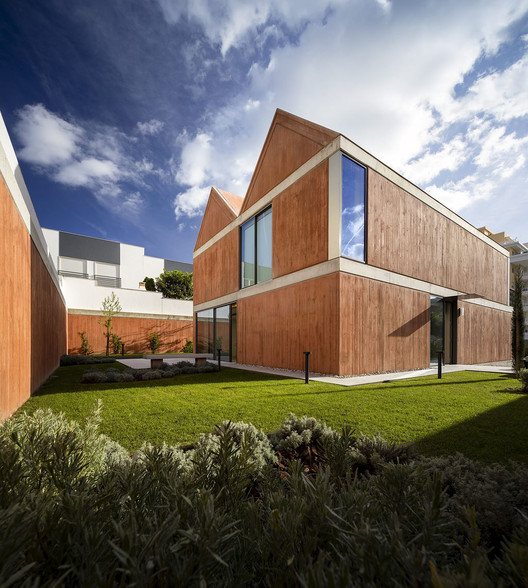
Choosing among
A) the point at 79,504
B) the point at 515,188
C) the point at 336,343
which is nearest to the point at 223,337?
the point at 336,343

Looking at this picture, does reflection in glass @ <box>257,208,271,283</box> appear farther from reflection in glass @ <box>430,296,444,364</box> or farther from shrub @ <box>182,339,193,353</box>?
shrub @ <box>182,339,193,353</box>

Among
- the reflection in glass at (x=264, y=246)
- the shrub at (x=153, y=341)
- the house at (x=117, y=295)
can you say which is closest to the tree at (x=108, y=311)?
the house at (x=117, y=295)

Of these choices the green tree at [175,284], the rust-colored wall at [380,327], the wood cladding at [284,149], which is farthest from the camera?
the green tree at [175,284]

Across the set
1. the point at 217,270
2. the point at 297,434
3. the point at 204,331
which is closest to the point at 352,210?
the point at 297,434

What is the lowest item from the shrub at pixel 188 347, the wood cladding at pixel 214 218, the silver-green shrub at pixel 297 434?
the shrub at pixel 188 347

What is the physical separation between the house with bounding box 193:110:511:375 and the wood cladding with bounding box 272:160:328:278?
5 cm

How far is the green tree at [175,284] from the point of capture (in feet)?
114

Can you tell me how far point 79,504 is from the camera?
0.87 m

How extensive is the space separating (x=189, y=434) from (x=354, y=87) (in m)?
9.74

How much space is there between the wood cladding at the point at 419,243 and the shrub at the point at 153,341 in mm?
19564

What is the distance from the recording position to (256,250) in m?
14.1

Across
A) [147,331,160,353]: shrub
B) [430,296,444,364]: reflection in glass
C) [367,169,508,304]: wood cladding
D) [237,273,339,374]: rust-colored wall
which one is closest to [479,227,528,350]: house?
[367,169,508,304]: wood cladding

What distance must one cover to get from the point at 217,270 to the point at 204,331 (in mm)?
4288

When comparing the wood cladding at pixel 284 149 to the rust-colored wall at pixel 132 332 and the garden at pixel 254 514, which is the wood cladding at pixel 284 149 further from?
the rust-colored wall at pixel 132 332
